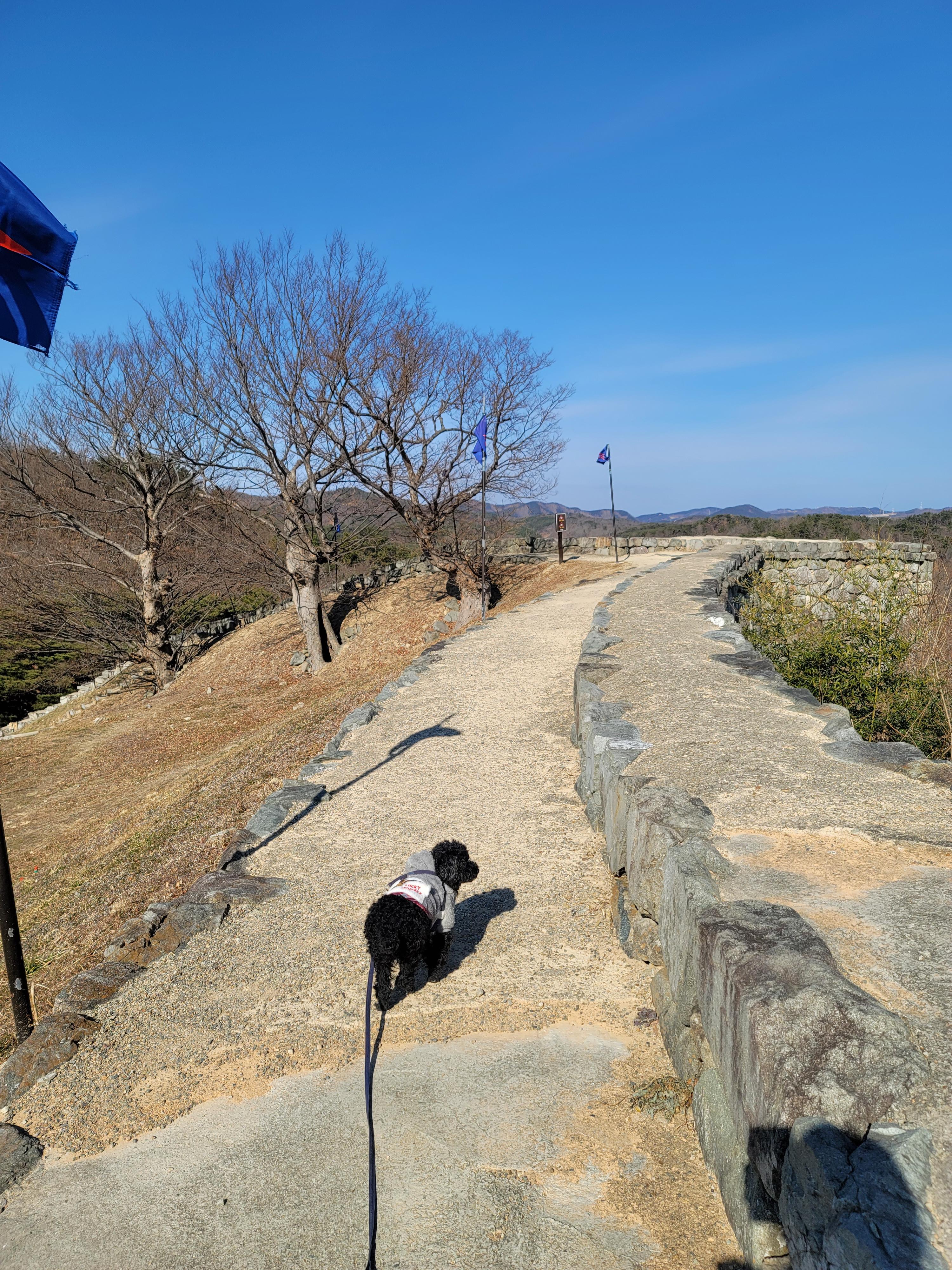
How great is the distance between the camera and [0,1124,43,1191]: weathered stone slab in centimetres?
286

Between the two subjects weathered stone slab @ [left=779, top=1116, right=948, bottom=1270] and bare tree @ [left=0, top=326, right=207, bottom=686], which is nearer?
weathered stone slab @ [left=779, top=1116, right=948, bottom=1270]

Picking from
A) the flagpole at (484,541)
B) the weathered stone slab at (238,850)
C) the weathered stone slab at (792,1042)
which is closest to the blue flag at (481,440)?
the flagpole at (484,541)

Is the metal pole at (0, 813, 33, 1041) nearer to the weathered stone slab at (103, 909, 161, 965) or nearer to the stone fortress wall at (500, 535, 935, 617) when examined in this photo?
the weathered stone slab at (103, 909, 161, 965)

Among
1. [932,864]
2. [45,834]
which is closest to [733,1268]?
[932,864]

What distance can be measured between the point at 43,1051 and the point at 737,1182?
9.72 feet

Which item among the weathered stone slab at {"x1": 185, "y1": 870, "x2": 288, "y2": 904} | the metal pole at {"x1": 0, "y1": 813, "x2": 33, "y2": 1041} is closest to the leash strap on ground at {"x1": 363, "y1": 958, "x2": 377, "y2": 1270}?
the weathered stone slab at {"x1": 185, "y1": 870, "x2": 288, "y2": 904}

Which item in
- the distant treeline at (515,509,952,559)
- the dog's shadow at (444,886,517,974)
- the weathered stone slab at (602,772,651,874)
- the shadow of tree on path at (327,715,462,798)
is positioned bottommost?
the dog's shadow at (444,886,517,974)

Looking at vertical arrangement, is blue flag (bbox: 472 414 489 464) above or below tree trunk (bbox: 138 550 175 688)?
above

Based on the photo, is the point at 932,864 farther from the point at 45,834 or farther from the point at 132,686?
the point at 132,686

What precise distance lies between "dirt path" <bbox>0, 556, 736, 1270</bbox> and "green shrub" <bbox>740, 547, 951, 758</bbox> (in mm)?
4786

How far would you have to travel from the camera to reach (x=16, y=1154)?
2.93 metres

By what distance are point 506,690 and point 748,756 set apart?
4681 mm

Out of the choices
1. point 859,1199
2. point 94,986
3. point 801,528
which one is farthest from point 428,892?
point 801,528

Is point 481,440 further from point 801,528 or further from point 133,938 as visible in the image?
point 801,528
